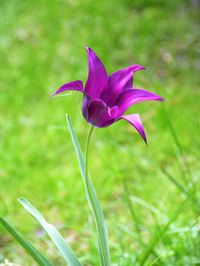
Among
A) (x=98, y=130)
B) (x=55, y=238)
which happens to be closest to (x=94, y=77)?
(x=55, y=238)

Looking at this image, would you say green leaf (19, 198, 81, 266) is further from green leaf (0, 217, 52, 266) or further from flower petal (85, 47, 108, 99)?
flower petal (85, 47, 108, 99)

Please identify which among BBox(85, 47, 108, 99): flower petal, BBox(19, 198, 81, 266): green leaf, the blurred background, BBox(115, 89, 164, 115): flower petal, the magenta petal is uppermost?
BBox(85, 47, 108, 99): flower petal

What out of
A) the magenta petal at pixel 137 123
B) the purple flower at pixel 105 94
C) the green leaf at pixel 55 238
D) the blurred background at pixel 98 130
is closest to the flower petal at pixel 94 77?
the purple flower at pixel 105 94

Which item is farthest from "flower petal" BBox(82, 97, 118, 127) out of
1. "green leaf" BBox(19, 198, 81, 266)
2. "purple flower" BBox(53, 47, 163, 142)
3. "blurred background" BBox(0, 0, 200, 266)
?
"blurred background" BBox(0, 0, 200, 266)

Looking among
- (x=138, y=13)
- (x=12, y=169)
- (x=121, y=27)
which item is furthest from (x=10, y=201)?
(x=138, y=13)

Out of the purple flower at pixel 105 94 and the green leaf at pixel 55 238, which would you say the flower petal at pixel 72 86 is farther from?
the green leaf at pixel 55 238

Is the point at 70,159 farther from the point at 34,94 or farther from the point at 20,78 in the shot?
the point at 20,78

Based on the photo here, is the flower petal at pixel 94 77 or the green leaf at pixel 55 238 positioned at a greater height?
the flower petal at pixel 94 77
